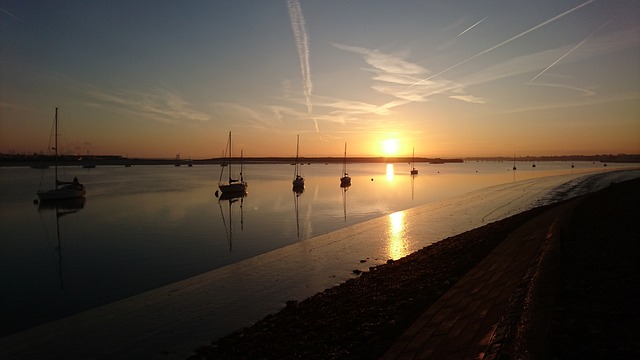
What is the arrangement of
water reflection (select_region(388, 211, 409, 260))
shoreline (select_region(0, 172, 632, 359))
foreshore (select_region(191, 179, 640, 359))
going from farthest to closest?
water reflection (select_region(388, 211, 409, 260)), shoreline (select_region(0, 172, 632, 359)), foreshore (select_region(191, 179, 640, 359))

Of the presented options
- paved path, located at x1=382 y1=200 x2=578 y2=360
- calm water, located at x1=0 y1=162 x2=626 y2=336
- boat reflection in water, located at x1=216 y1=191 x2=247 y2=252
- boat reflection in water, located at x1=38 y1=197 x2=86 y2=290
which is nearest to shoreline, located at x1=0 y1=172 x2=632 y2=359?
paved path, located at x1=382 y1=200 x2=578 y2=360

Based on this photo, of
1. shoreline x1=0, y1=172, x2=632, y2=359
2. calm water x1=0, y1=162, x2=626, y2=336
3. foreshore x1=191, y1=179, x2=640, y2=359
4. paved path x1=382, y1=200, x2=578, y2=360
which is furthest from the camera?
calm water x1=0, y1=162, x2=626, y2=336

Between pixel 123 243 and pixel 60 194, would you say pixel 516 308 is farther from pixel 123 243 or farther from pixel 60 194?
pixel 60 194

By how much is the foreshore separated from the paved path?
507 mm

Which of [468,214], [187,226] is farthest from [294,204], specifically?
[468,214]

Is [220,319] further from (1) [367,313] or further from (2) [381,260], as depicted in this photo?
(2) [381,260]

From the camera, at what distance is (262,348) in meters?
11.5

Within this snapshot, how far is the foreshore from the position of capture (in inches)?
265

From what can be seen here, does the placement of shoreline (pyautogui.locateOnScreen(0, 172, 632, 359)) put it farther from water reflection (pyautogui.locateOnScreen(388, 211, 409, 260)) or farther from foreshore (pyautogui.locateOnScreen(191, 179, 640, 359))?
water reflection (pyautogui.locateOnScreen(388, 211, 409, 260))

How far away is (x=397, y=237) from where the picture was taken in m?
32.4

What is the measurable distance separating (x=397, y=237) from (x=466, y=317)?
23285 millimetres

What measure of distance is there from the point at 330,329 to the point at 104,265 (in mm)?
20315

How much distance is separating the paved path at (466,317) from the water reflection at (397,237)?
1141 cm

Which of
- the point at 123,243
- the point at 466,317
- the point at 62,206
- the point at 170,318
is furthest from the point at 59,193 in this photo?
the point at 466,317
